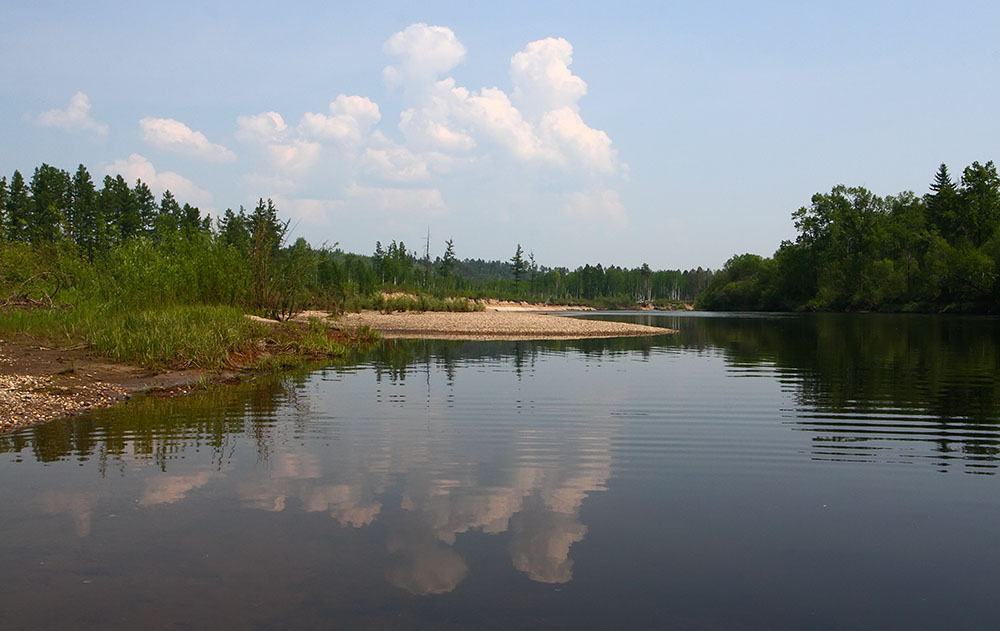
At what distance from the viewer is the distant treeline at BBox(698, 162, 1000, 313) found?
7962 cm

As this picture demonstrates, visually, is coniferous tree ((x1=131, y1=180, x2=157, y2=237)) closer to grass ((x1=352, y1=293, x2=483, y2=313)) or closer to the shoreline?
grass ((x1=352, y1=293, x2=483, y2=313))

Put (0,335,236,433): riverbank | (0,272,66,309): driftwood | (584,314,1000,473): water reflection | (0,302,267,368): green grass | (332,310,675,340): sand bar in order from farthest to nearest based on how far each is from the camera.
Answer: (332,310,675,340): sand bar → (0,272,66,309): driftwood → (0,302,267,368): green grass → (0,335,236,433): riverbank → (584,314,1000,473): water reflection

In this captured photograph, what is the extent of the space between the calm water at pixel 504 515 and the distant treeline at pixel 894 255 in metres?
76.7

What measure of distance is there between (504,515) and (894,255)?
11217cm

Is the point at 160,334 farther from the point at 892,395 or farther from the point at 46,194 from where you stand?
the point at 46,194

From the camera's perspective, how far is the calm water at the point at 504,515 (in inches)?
220

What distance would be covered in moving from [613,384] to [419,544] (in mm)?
13951

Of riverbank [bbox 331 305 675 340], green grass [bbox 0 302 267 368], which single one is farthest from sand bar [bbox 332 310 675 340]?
green grass [bbox 0 302 267 368]

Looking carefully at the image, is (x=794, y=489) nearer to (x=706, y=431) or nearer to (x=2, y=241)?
(x=706, y=431)

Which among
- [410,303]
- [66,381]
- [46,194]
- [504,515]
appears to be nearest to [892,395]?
[504,515]

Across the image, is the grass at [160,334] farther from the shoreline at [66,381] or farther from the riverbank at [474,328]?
the riverbank at [474,328]

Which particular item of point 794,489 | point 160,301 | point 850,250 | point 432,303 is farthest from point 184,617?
point 850,250

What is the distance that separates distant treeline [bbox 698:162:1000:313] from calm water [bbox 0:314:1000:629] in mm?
76745

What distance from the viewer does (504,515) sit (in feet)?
26.0
